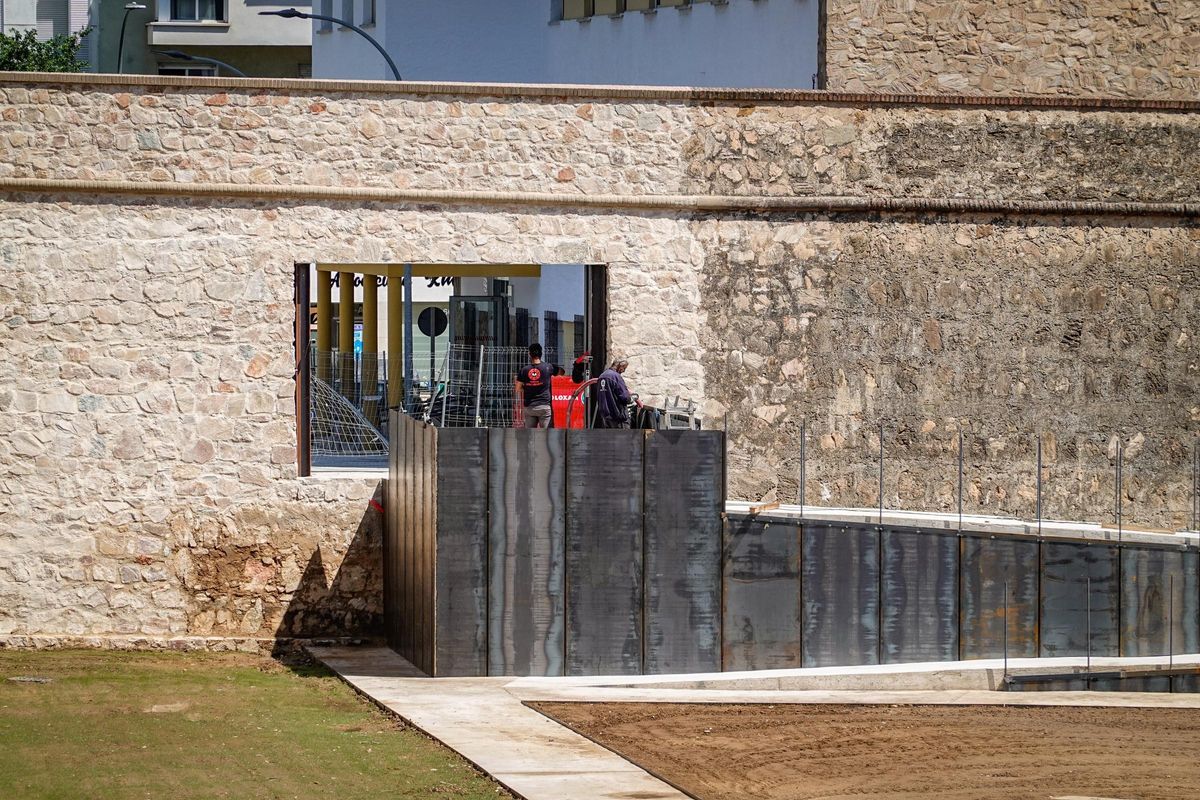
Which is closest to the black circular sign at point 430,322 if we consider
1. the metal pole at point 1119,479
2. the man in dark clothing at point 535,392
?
the man in dark clothing at point 535,392

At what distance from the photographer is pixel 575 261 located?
18.2 m

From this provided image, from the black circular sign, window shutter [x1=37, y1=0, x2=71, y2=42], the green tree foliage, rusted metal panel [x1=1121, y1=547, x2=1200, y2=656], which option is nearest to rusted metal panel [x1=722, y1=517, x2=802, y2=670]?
rusted metal panel [x1=1121, y1=547, x2=1200, y2=656]

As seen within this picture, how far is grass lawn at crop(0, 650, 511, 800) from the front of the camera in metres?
12.0

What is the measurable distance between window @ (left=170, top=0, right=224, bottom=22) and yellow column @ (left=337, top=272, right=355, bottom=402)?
3405 cm

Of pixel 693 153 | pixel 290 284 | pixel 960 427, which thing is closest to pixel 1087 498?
pixel 960 427

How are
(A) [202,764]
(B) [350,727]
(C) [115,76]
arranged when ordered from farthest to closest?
(C) [115,76] < (B) [350,727] < (A) [202,764]

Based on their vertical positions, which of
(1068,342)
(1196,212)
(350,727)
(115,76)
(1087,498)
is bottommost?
(350,727)

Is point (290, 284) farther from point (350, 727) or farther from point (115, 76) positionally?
point (350, 727)

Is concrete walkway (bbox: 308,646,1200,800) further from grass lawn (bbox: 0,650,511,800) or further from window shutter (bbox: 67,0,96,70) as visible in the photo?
window shutter (bbox: 67,0,96,70)

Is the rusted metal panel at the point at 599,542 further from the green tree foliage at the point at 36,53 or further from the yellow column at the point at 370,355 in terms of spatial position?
the green tree foliage at the point at 36,53

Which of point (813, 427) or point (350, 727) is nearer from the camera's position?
point (350, 727)

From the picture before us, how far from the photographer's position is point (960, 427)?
1875cm

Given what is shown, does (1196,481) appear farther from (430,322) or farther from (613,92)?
(430,322)

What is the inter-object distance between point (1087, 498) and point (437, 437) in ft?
23.4
